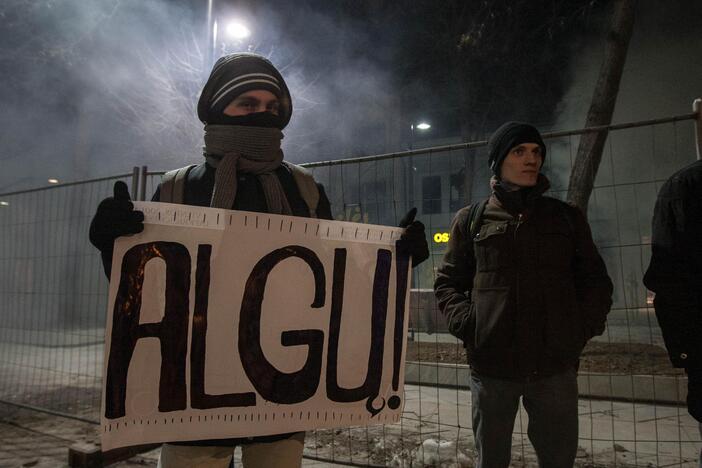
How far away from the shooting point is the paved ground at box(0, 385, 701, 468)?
11.1 feet

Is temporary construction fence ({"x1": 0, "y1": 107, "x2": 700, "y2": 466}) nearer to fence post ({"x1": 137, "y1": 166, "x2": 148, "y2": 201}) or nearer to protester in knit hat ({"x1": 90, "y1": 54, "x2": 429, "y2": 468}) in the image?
fence post ({"x1": 137, "y1": 166, "x2": 148, "y2": 201})

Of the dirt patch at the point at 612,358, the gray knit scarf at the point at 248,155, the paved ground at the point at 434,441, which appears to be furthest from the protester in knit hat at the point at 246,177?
the dirt patch at the point at 612,358

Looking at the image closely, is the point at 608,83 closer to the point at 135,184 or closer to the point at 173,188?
the point at 135,184

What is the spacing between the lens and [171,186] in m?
1.54

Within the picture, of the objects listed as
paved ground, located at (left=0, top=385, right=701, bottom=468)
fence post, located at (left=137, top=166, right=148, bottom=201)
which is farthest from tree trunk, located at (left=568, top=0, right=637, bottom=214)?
fence post, located at (left=137, top=166, right=148, bottom=201)

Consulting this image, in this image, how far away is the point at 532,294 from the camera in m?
1.96

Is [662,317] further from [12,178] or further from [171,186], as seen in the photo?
[12,178]

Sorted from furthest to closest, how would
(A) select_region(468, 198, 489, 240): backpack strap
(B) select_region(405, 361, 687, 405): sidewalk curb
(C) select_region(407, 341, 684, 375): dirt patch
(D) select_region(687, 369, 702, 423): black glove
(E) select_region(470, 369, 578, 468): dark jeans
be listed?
(C) select_region(407, 341, 684, 375): dirt patch → (B) select_region(405, 361, 687, 405): sidewalk curb → (A) select_region(468, 198, 489, 240): backpack strap → (E) select_region(470, 369, 578, 468): dark jeans → (D) select_region(687, 369, 702, 423): black glove

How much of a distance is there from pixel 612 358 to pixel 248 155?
650 centimetres

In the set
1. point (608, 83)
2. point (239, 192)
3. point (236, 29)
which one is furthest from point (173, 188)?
point (236, 29)

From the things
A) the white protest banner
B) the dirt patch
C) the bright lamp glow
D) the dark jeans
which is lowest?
the dirt patch

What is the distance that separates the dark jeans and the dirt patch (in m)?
3.37

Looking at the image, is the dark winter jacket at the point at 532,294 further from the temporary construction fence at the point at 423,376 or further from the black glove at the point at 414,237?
the temporary construction fence at the point at 423,376

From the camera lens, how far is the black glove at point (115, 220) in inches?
50.6
